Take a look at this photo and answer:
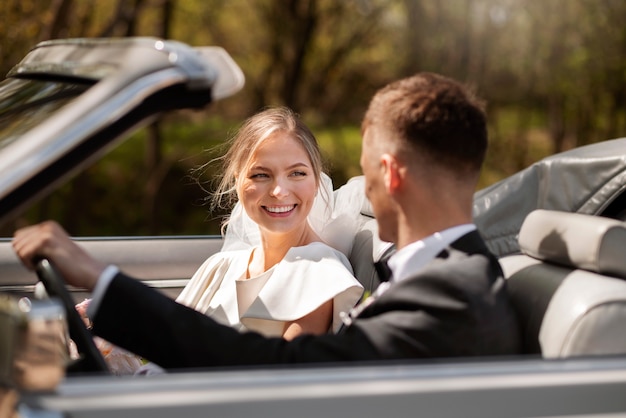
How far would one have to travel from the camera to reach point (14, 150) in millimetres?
1599

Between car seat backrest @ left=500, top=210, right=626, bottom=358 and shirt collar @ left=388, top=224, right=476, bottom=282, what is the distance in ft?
0.81

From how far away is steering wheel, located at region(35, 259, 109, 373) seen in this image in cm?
188

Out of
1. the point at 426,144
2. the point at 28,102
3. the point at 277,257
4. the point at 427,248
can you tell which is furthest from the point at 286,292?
the point at 28,102

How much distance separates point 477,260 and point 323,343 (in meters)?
0.36

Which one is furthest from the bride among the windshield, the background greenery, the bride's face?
the background greenery

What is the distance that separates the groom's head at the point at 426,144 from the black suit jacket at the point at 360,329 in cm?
17

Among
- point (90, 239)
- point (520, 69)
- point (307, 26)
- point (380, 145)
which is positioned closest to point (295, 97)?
point (307, 26)

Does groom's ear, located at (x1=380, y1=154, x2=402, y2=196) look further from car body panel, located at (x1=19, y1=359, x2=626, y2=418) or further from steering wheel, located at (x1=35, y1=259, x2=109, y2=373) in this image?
steering wheel, located at (x1=35, y1=259, x2=109, y2=373)

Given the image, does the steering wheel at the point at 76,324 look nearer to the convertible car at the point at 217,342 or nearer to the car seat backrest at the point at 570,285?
the convertible car at the point at 217,342

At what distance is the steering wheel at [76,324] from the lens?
1884 millimetres

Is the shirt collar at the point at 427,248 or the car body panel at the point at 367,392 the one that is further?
the shirt collar at the point at 427,248

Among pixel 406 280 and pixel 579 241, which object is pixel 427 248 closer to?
pixel 406 280

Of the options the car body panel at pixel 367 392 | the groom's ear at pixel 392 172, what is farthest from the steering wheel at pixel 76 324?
the groom's ear at pixel 392 172

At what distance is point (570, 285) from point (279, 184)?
3.31 feet
